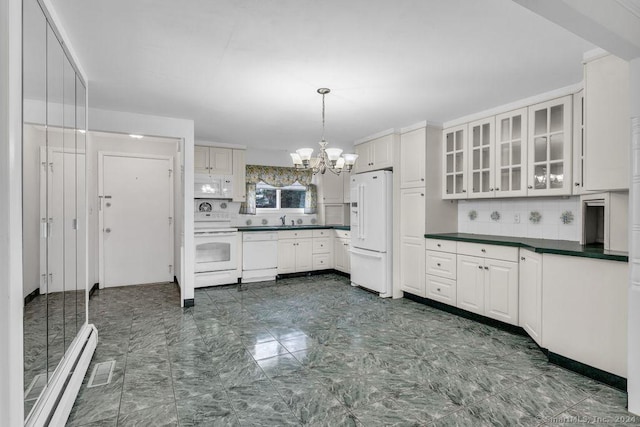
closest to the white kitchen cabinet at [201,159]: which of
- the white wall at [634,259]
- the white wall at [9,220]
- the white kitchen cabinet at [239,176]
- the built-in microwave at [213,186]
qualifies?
the built-in microwave at [213,186]

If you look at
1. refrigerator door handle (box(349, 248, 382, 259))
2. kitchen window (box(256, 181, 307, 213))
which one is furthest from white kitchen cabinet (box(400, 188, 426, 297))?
kitchen window (box(256, 181, 307, 213))

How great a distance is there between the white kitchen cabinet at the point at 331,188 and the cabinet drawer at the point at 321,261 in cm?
112

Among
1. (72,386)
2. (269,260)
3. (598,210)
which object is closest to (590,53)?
(598,210)

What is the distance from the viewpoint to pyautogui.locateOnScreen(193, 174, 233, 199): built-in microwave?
17.2 ft

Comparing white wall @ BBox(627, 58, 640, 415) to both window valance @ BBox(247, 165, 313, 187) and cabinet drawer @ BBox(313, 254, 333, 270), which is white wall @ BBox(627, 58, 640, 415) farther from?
window valance @ BBox(247, 165, 313, 187)

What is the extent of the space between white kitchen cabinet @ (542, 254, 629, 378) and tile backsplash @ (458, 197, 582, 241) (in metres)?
0.80

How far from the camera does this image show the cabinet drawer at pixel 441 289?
383cm

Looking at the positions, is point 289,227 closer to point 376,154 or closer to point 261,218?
point 261,218

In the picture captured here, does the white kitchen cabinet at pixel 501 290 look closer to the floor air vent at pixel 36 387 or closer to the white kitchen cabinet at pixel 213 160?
the floor air vent at pixel 36 387

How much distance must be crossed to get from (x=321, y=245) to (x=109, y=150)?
11.9ft

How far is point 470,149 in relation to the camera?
3975mm

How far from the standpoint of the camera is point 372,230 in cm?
468

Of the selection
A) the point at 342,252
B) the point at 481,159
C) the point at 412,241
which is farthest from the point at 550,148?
the point at 342,252

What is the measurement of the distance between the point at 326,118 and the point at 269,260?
259cm
